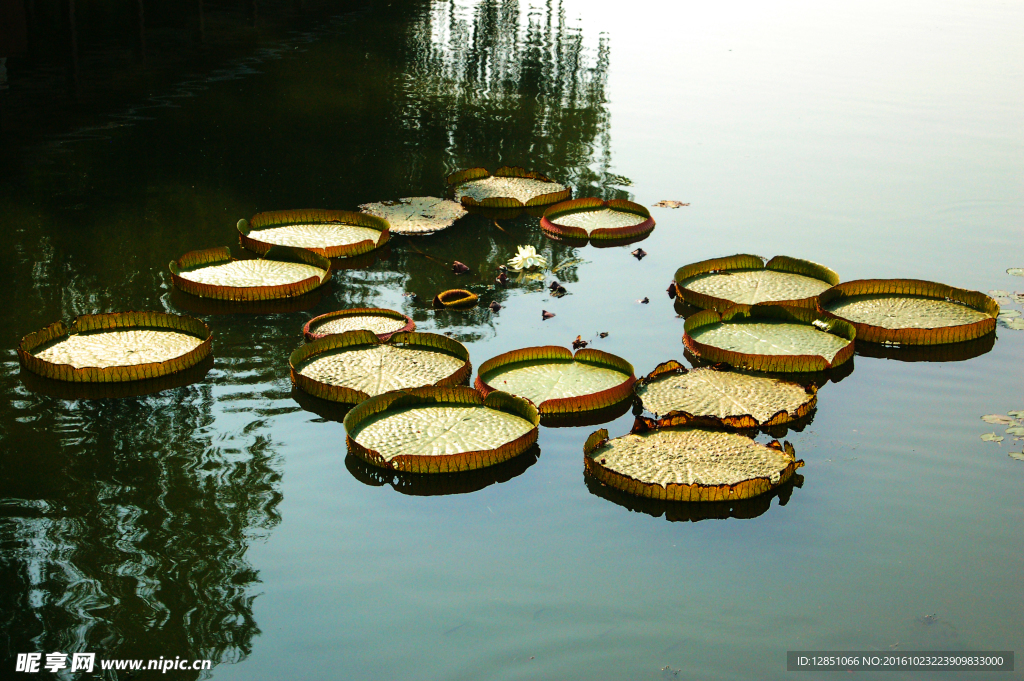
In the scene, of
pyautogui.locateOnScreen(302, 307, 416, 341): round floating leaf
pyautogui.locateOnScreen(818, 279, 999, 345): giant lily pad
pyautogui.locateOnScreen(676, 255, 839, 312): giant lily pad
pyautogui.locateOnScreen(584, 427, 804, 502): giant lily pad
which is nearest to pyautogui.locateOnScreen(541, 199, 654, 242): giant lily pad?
pyautogui.locateOnScreen(676, 255, 839, 312): giant lily pad

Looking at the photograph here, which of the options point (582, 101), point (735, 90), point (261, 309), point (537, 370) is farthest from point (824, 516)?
point (735, 90)

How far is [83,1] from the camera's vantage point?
47.8 feet

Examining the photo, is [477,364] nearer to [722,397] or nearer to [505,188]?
[722,397]

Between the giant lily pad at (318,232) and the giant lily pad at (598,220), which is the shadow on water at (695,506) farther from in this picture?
the giant lily pad at (598,220)

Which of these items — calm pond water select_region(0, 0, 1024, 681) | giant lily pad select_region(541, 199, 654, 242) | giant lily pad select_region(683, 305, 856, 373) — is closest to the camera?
calm pond water select_region(0, 0, 1024, 681)

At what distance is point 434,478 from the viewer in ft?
14.2

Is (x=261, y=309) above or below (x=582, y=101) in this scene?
below

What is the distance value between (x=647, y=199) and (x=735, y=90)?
16.6 ft

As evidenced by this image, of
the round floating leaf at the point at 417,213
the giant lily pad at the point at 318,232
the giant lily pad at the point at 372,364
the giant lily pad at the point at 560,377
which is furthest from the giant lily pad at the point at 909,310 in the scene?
the giant lily pad at the point at 318,232

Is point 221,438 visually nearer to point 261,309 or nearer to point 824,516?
point 261,309

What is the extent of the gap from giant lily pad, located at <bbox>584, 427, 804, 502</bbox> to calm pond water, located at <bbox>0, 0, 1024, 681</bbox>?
0.33 feet

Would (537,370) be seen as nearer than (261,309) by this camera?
Yes

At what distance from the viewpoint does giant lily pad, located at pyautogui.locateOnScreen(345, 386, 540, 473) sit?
4289 mm

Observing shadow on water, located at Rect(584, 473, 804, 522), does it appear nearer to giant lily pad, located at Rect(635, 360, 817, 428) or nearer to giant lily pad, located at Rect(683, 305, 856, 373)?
giant lily pad, located at Rect(635, 360, 817, 428)
